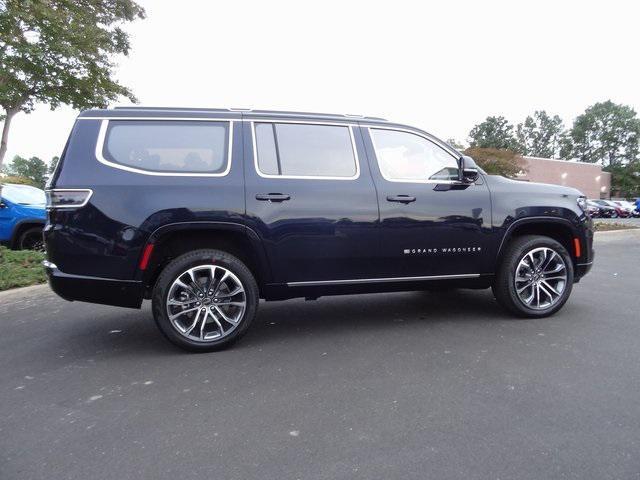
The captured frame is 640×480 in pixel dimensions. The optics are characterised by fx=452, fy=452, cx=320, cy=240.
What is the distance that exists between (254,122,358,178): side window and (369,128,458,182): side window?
0.99ft

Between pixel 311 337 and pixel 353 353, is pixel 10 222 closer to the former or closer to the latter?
pixel 311 337

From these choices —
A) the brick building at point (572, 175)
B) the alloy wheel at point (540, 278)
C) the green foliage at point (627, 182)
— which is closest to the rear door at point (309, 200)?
the alloy wheel at point (540, 278)

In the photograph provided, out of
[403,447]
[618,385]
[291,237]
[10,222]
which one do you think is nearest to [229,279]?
[291,237]

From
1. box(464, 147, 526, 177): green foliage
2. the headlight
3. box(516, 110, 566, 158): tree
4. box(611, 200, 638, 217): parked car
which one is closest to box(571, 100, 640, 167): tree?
box(516, 110, 566, 158): tree

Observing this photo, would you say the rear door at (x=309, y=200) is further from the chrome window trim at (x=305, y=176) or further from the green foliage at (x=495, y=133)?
the green foliage at (x=495, y=133)

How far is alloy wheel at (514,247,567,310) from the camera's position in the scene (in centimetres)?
443

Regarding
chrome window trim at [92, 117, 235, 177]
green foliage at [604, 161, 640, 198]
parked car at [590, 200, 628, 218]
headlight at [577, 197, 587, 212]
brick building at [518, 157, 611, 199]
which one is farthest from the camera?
green foliage at [604, 161, 640, 198]

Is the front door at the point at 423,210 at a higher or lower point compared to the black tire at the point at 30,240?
higher

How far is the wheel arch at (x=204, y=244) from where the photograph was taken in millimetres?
3621

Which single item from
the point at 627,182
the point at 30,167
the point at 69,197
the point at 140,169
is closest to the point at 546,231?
the point at 140,169

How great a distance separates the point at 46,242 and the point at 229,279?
4.76 feet

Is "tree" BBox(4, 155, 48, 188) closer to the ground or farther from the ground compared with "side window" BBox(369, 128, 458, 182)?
farther from the ground

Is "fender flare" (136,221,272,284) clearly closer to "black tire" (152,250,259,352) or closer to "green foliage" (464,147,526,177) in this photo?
"black tire" (152,250,259,352)

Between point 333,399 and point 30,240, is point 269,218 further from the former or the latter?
point 30,240
